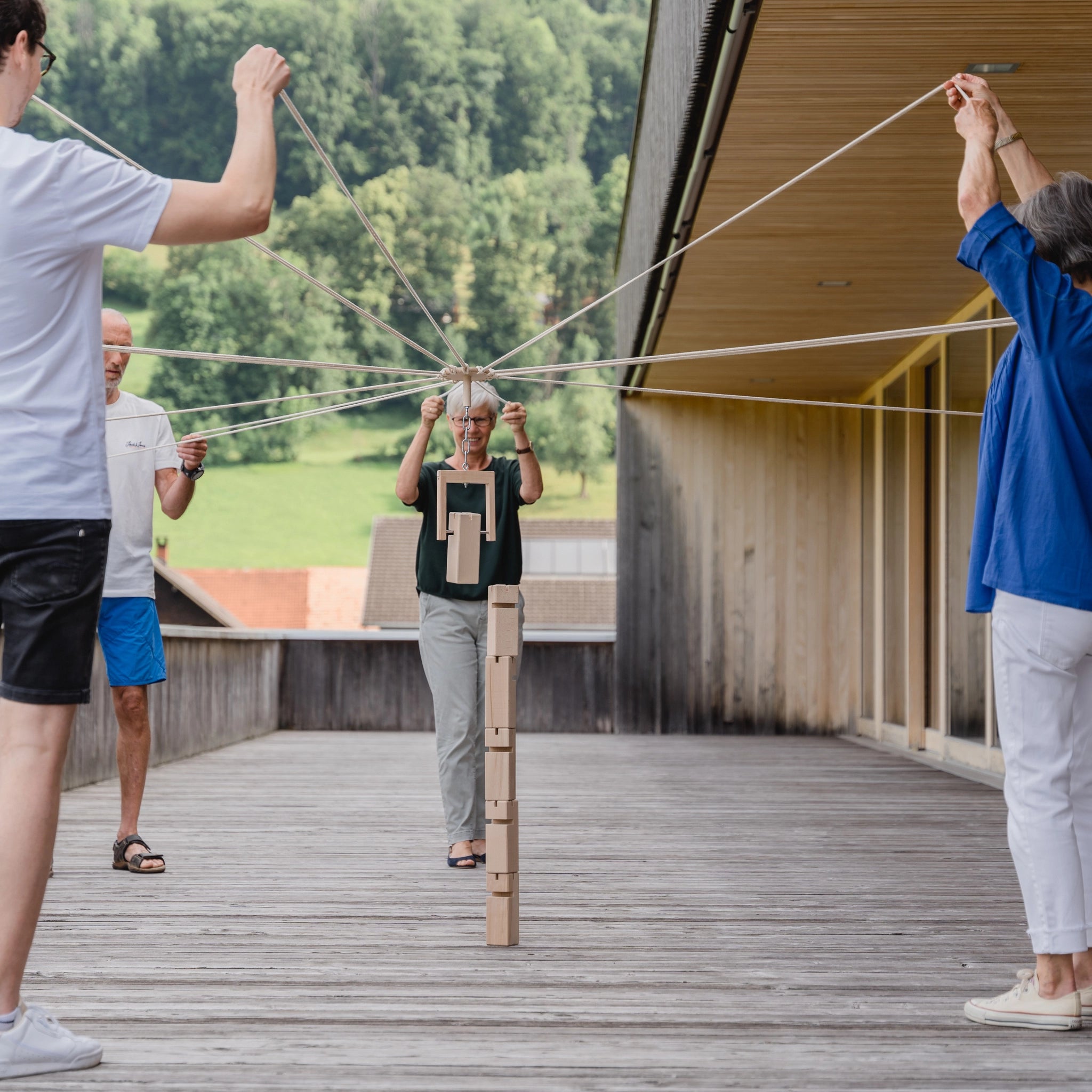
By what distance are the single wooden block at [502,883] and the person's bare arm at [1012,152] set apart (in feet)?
5.40

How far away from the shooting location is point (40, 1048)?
1873 millimetres

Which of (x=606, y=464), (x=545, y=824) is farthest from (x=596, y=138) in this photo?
(x=545, y=824)

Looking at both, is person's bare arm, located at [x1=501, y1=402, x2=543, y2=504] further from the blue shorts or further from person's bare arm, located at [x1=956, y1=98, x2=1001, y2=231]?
person's bare arm, located at [x1=956, y1=98, x2=1001, y2=231]

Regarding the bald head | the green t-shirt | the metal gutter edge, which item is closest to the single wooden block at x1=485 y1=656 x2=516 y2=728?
the green t-shirt

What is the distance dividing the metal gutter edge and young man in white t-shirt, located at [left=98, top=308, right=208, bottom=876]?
5.80 ft

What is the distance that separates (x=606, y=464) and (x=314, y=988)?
42120 millimetres

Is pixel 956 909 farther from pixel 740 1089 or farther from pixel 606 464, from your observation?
pixel 606 464

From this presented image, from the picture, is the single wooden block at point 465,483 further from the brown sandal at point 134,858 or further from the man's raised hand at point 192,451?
the brown sandal at point 134,858

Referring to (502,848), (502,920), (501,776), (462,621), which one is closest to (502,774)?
(501,776)

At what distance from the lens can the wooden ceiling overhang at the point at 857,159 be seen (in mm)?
3357

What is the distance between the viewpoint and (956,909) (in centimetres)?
309

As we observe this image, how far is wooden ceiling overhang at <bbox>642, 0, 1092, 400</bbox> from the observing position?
336 cm

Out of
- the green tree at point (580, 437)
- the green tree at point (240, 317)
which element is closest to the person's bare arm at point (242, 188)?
the green tree at point (240, 317)

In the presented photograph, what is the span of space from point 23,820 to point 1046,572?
1630 millimetres
